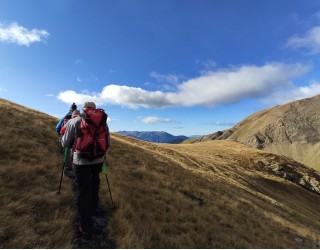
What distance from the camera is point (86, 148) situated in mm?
8125

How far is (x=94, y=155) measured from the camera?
826 centimetres

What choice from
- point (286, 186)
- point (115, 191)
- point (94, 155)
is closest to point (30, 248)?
point (94, 155)

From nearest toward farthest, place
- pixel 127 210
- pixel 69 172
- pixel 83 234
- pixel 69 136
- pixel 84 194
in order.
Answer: pixel 83 234
pixel 84 194
pixel 69 136
pixel 127 210
pixel 69 172

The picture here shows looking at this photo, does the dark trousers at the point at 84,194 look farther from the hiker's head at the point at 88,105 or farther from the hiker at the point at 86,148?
the hiker's head at the point at 88,105

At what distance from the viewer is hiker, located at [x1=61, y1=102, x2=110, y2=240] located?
8141 millimetres

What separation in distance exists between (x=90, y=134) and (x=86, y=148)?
40 centimetres

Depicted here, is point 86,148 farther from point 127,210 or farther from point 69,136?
point 127,210

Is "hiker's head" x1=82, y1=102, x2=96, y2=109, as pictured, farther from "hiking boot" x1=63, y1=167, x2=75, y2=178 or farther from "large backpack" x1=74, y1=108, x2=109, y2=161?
"hiking boot" x1=63, y1=167, x2=75, y2=178

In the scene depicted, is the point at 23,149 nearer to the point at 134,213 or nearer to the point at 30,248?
the point at 134,213

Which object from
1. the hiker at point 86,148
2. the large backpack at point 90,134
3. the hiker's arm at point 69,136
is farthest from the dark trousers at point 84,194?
the hiker's arm at point 69,136

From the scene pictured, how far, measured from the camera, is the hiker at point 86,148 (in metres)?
8.14

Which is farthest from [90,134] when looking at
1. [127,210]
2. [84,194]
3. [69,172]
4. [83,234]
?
[69,172]

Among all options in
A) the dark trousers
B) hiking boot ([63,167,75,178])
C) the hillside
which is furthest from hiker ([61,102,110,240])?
hiking boot ([63,167,75,178])

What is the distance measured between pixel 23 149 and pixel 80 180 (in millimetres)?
7112
